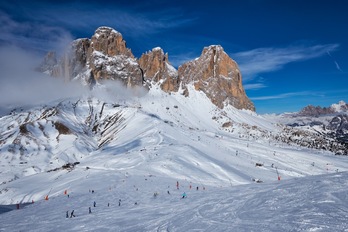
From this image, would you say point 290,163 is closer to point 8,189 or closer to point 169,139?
point 169,139

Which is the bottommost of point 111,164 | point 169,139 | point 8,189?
point 8,189

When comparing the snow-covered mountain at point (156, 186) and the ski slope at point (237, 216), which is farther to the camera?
the snow-covered mountain at point (156, 186)

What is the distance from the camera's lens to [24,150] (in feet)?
528

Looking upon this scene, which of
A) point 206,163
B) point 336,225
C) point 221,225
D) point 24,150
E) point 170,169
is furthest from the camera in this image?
point 24,150

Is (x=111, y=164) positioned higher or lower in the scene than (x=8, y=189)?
higher

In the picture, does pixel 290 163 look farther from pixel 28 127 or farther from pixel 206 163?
Answer: pixel 28 127

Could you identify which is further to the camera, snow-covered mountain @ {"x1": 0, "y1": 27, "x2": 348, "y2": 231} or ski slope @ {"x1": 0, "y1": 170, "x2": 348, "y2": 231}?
snow-covered mountain @ {"x1": 0, "y1": 27, "x2": 348, "y2": 231}

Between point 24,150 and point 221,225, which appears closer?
point 221,225

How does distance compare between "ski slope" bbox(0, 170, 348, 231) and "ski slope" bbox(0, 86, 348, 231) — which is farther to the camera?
"ski slope" bbox(0, 86, 348, 231)

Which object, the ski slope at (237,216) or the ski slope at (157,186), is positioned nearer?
the ski slope at (237,216)

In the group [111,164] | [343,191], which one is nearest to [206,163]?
[111,164]

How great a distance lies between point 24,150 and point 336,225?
172 metres

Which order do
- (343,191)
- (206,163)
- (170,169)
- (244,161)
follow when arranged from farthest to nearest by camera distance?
1. (244,161)
2. (206,163)
3. (170,169)
4. (343,191)

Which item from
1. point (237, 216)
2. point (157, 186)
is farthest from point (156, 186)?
point (237, 216)
